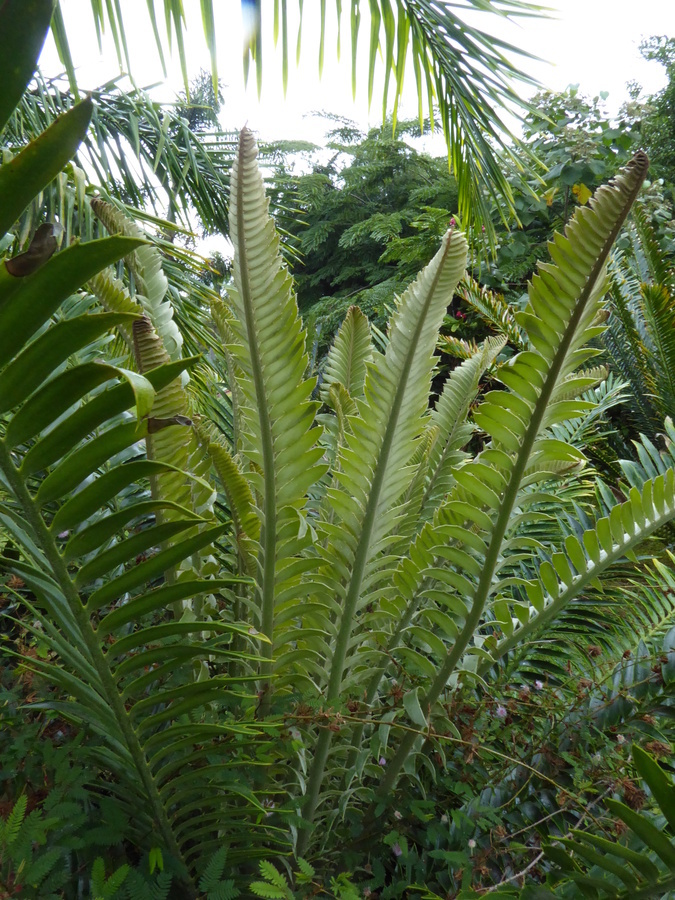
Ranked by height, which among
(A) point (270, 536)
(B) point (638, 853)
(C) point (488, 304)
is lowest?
(B) point (638, 853)

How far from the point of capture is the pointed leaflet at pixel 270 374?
78cm

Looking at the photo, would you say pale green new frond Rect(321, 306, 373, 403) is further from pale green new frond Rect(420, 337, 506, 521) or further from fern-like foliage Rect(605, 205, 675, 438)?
fern-like foliage Rect(605, 205, 675, 438)

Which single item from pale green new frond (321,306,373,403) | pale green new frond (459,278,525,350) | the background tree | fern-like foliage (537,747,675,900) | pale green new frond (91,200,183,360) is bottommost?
fern-like foliage (537,747,675,900)

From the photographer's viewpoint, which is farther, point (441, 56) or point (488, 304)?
point (488, 304)

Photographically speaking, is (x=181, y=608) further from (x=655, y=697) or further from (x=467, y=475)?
(x=655, y=697)

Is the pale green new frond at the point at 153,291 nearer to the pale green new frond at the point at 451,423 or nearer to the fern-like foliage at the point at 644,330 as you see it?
the pale green new frond at the point at 451,423

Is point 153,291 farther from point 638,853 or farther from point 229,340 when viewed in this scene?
point 638,853

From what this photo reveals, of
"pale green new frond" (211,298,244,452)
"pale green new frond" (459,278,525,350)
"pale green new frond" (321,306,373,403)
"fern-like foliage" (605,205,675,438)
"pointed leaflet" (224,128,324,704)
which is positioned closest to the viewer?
"pointed leaflet" (224,128,324,704)

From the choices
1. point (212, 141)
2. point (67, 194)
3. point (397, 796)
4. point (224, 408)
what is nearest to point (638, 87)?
point (212, 141)

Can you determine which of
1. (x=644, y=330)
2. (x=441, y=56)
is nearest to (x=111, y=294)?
(x=441, y=56)

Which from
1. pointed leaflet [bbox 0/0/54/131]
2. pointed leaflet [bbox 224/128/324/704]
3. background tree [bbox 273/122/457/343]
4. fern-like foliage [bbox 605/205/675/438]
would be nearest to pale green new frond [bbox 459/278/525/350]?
fern-like foliage [bbox 605/205/675/438]

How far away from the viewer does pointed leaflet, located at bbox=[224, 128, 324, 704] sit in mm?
776

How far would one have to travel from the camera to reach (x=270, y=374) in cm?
84

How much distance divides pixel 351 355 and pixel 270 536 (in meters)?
0.52
